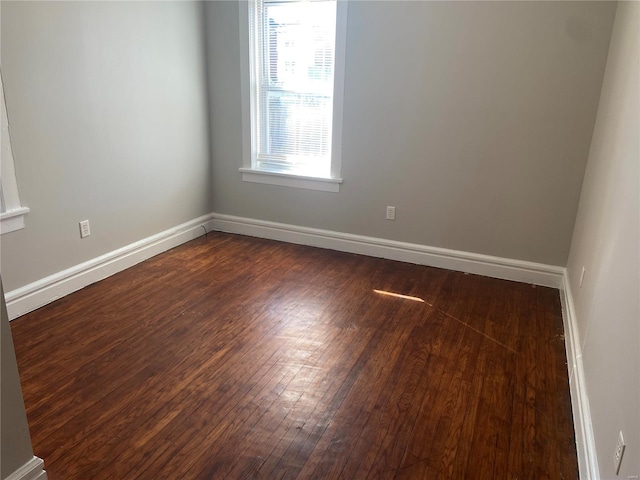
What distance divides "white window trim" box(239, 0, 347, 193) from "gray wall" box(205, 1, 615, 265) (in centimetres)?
6

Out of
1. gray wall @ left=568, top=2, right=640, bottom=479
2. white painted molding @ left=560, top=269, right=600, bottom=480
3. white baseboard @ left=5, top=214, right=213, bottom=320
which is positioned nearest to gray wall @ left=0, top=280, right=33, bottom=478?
white baseboard @ left=5, top=214, right=213, bottom=320

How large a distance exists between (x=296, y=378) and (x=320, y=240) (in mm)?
2014

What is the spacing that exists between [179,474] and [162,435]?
0.24 metres

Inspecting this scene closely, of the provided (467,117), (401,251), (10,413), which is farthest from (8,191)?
(467,117)

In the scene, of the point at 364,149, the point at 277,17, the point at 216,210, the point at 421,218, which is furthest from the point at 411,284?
the point at 277,17

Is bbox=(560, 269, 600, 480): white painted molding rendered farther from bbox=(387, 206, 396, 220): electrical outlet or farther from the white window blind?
the white window blind

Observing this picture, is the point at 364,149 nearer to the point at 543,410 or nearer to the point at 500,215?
the point at 500,215

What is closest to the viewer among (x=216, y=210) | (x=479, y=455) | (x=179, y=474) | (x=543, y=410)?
(x=179, y=474)

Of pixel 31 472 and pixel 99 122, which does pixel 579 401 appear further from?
pixel 99 122

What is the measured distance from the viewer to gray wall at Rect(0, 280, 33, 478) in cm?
148

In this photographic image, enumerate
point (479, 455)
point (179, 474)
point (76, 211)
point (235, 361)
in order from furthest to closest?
point (76, 211) → point (235, 361) → point (479, 455) → point (179, 474)

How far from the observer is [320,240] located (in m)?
4.32

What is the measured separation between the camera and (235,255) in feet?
13.4

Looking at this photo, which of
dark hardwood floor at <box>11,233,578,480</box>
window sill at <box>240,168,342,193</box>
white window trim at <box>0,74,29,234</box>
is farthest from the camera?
window sill at <box>240,168,342,193</box>
